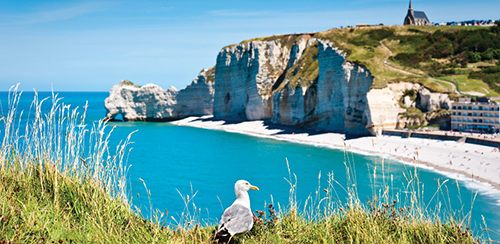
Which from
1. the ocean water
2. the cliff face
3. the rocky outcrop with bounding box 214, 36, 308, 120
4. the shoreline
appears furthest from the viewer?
the rocky outcrop with bounding box 214, 36, 308, 120

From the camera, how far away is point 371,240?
241 inches

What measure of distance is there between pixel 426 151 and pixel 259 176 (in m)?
21.0

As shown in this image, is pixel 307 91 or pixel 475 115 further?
pixel 307 91

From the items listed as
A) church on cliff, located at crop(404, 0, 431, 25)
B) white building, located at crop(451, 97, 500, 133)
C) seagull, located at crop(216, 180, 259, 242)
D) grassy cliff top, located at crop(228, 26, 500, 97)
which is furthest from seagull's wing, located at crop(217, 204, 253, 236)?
church on cliff, located at crop(404, 0, 431, 25)

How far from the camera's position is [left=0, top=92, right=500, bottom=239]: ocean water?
89.0 feet

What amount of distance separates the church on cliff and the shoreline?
5092 cm

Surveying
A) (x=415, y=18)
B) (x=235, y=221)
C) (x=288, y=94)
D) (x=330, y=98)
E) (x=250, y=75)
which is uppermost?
(x=415, y=18)

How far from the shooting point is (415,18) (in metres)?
102

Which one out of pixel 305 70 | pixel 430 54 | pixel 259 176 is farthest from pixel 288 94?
pixel 259 176

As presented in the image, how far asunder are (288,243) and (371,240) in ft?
4.36

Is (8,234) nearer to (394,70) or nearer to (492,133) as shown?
(492,133)

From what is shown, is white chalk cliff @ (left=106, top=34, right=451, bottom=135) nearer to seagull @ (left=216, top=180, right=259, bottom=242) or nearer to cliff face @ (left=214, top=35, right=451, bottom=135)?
cliff face @ (left=214, top=35, right=451, bottom=135)

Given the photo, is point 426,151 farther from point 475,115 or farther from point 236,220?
point 236,220

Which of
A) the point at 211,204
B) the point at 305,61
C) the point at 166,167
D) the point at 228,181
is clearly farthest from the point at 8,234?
the point at 305,61
